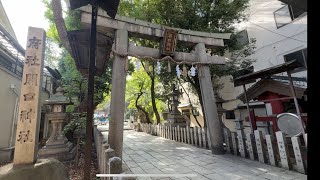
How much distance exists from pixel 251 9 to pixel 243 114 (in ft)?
27.0

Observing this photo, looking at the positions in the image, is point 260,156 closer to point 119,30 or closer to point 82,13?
point 119,30

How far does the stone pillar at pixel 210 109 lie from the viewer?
7766 mm

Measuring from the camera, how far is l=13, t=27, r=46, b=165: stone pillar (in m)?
3.33

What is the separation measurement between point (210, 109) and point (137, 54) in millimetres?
3853

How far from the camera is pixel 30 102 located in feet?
11.7

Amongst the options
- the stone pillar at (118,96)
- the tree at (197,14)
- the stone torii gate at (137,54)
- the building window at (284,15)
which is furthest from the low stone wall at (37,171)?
the building window at (284,15)

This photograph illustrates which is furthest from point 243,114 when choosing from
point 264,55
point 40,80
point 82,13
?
point 40,80

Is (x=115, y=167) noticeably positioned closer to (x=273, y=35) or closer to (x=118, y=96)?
(x=118, y=96)

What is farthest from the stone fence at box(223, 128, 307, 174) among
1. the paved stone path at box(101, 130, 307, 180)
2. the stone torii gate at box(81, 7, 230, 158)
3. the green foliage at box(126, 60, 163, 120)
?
the green foliage at box(126, 60, 163, 120)

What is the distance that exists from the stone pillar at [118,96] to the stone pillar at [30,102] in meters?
2.98

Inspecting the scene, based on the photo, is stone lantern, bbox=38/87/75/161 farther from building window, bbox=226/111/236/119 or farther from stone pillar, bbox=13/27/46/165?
A: building window, bbox=226/111/236/119

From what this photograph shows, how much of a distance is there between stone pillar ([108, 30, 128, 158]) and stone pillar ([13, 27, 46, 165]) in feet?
9.79

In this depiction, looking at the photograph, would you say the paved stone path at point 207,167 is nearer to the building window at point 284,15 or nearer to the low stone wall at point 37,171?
the low stone wall at point 37,171
